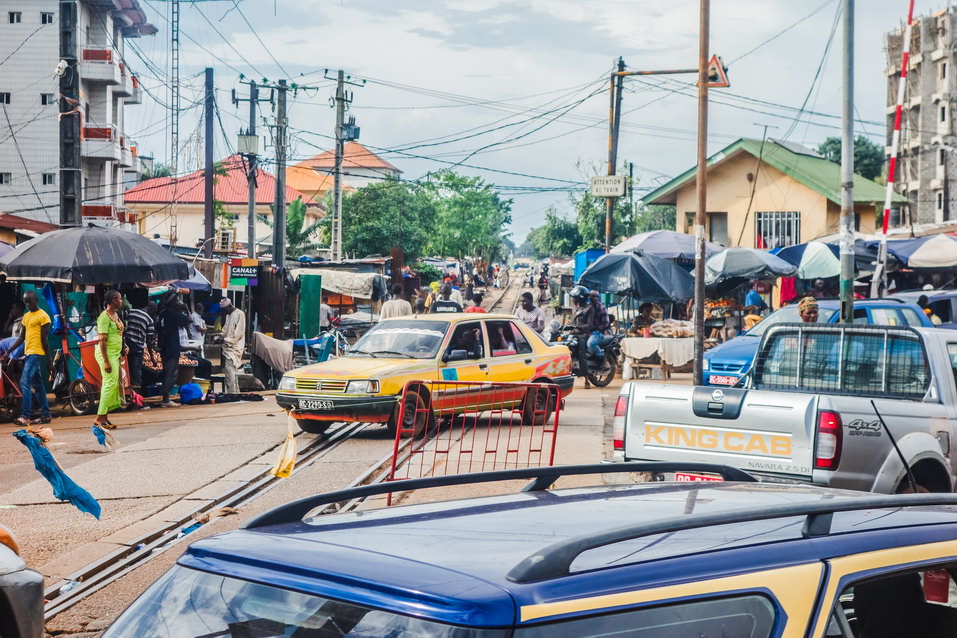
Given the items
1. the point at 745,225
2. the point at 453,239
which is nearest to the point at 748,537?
the point at 745,225

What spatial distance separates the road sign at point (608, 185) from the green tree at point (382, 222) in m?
28.4

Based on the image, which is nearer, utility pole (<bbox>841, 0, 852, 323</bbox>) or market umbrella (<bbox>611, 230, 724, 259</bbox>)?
utility pole (<bbox>841, 0, 852, 323</bbox>)

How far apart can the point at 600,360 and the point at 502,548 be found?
1962 cm

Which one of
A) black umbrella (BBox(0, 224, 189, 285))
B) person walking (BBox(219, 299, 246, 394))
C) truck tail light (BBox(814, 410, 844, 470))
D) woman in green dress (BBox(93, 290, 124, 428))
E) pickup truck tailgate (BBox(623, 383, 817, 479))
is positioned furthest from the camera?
person walking (BBox(219, 299, 246, 394))

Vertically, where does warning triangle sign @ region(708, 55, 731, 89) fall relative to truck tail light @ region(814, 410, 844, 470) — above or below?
above

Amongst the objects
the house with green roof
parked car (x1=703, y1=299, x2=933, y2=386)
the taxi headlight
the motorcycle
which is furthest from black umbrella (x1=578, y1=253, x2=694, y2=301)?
the house with green roof

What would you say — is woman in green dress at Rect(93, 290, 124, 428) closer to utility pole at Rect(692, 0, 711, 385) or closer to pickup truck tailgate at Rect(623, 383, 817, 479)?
utility pole at Rect(692, 0, 711, 385)

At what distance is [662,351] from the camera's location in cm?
2367

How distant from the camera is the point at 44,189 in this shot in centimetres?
4928

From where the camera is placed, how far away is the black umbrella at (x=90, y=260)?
1636cm

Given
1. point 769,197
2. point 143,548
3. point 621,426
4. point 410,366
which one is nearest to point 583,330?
point 410,366

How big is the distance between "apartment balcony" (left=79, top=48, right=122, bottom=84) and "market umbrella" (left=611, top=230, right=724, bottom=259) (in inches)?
1293

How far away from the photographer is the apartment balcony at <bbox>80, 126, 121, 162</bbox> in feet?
163

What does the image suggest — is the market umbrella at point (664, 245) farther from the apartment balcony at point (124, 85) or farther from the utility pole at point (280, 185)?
the apartment balcony at point (124, 85)
